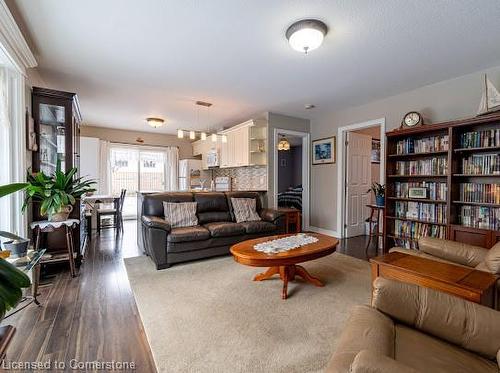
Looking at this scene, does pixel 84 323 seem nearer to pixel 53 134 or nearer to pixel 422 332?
pixel 422 332

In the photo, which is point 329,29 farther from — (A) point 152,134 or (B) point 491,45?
(A) point 152,134

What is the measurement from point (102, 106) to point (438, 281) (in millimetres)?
5508

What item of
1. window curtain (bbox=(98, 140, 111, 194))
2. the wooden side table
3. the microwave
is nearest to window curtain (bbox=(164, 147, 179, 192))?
the microwave

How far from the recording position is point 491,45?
2516 millimetres

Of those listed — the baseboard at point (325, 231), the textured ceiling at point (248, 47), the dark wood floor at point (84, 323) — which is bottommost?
the dark wood floor at point (84, 323)

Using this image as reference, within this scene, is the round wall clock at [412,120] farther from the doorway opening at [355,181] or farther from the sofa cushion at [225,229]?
the sofa cushion at [225,229]

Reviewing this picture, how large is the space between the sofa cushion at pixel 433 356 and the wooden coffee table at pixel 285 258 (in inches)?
48.0

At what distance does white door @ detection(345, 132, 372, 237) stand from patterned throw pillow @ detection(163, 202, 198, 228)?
300 centimetres

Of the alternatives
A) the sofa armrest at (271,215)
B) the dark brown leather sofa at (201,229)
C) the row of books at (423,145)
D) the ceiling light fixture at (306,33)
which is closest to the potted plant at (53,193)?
the dark brown leather sofa at (201,229)

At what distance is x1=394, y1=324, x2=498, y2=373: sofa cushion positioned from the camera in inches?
40.0

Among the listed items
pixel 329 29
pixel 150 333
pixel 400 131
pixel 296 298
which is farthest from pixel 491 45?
pixel 150 333

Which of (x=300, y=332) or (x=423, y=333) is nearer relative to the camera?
(x=423, y=333)

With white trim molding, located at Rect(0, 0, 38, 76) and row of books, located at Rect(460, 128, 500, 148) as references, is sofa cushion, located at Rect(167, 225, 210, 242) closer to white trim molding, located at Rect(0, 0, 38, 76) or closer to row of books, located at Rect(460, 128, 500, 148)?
white trim molding, located at Rect(0, 0, 38, 76)

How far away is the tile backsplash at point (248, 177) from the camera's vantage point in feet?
17.1
